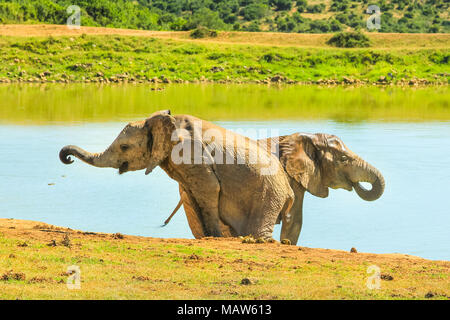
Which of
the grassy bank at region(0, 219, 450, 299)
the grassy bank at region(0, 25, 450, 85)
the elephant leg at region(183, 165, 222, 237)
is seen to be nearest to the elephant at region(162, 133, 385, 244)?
the elephant leg at region(183, 165, 222, 237)

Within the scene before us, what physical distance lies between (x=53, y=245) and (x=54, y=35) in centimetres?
5225

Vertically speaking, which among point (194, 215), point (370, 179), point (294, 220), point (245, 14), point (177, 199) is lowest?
point (245, 14)

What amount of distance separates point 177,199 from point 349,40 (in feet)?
173

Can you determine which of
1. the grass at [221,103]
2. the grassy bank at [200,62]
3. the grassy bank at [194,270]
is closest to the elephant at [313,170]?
the grassy bank at [194,270]

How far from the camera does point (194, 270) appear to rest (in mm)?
7562

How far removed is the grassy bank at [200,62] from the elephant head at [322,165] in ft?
132

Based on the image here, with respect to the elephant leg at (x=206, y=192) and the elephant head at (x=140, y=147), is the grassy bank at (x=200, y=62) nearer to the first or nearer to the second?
the elephant head at (x=140, y=147)

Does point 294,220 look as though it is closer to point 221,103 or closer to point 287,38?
point 221,103

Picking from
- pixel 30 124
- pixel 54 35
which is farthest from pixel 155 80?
pixel 30 124

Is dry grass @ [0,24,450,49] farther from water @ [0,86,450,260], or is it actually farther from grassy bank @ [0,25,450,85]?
water @ [0,86,450,260]

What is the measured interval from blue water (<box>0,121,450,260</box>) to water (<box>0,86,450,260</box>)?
0.7 inches

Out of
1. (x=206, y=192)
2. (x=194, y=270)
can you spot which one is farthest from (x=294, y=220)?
(x=194, y=270)

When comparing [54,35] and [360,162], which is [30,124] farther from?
[54,35]

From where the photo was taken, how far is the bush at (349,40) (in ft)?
214
